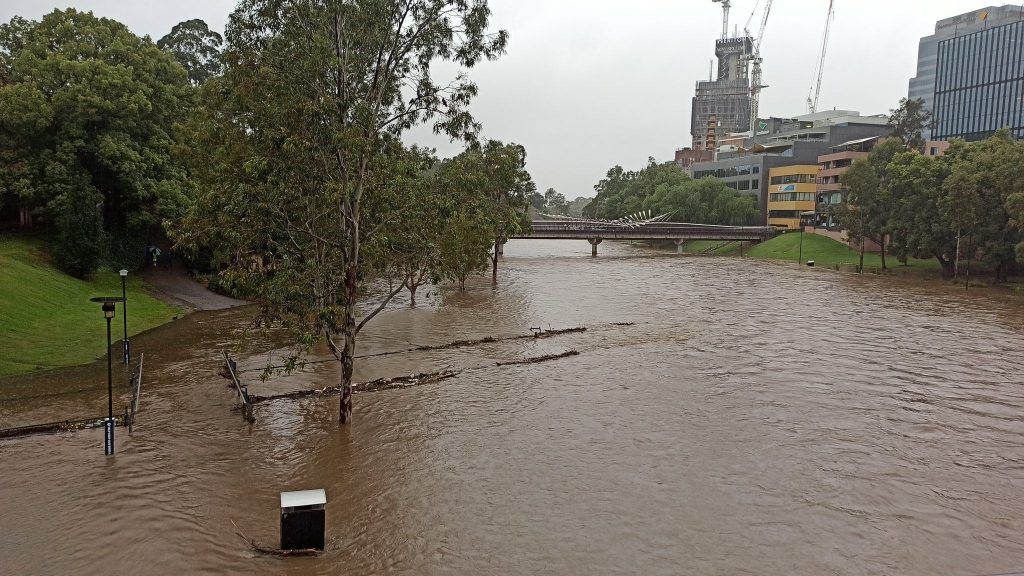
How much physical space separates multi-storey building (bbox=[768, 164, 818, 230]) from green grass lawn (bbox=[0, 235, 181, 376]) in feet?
298

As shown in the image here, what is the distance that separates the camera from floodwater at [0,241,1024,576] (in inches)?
483

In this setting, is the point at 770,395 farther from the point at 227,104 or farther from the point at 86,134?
the point at 86,134

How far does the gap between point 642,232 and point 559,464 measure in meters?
80.2

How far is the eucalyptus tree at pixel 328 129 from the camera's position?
1669 cm

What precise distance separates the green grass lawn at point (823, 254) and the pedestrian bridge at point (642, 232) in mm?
2631

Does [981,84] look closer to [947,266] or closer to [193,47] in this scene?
[947,266]

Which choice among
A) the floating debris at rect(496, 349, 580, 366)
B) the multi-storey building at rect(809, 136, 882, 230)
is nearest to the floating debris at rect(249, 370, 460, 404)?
the floating debris at rect(496, 349, 580, 366)

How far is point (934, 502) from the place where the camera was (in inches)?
580

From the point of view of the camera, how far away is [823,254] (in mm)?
80688

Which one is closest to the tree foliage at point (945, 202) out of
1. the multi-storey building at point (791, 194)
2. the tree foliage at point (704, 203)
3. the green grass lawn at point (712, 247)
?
the green grass lawn at point (712, 247)

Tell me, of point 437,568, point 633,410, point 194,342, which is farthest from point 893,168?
point 437,568

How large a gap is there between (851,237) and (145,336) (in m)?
68.4

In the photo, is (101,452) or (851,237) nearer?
(101,452)

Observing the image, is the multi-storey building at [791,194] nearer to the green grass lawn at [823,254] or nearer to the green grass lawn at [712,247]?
the green grass lawn at [712,247]
